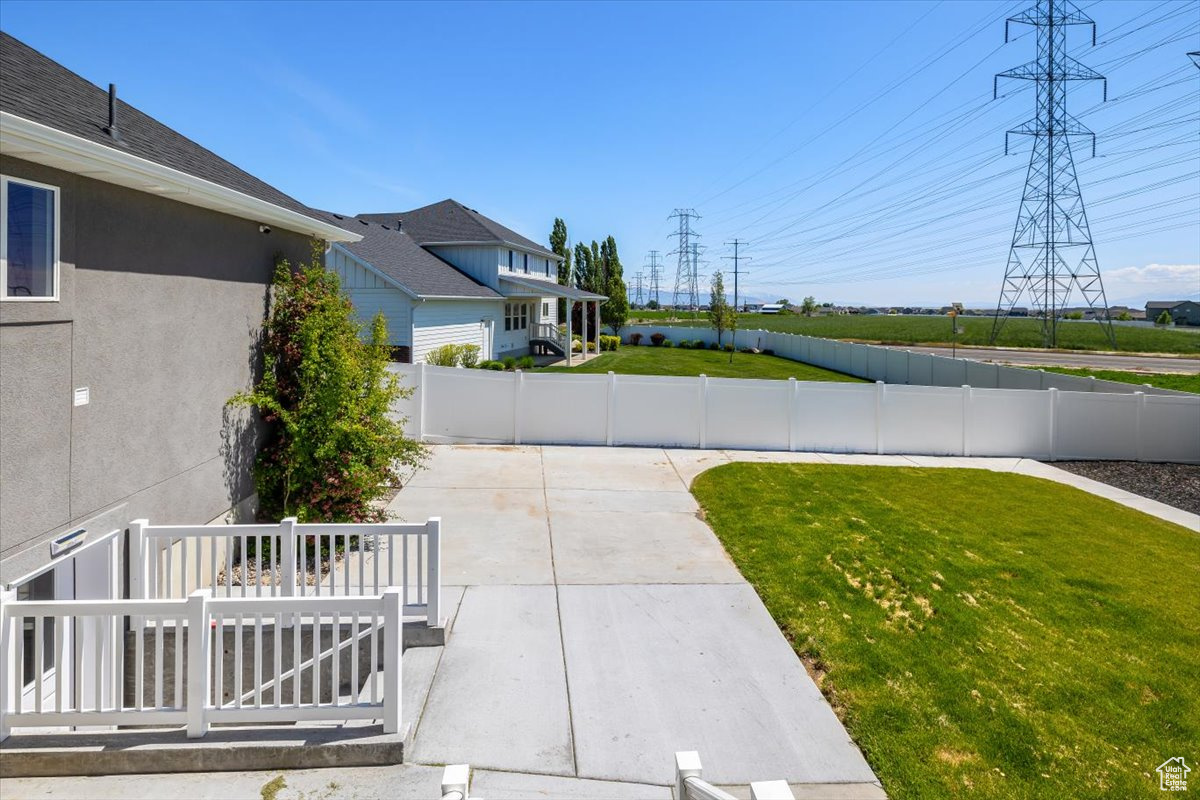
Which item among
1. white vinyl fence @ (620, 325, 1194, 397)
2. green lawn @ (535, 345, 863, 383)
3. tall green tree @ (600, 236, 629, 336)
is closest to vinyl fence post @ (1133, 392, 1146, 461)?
white vinyl fence @ (620, 325, 1194, 397)

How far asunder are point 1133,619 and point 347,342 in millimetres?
9244

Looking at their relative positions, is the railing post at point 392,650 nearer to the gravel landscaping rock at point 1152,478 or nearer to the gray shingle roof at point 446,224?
the gravel landscaping rock at point 1152,478

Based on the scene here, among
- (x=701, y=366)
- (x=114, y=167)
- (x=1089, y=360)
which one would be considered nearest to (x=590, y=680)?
(x=114, y=167)

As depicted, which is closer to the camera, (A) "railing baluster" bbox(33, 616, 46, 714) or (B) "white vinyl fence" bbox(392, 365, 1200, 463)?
(A) "railing baluster" bbox(33, 616, 46, 714)

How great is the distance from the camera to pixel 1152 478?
1315 cm

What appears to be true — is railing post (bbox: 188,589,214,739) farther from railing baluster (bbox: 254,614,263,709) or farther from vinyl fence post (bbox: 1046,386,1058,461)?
vinyl fence post (bbox: 1046,386,1058,461)

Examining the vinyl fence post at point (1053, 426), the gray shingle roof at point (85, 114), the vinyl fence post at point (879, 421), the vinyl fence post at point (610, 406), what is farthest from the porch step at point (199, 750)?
the vinyl fence post at point (1053, 426)

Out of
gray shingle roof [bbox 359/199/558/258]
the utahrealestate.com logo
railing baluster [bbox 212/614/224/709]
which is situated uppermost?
gray shingle roof [bbox 359/199/558/258]

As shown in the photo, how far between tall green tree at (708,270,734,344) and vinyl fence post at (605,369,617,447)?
90.8 ft

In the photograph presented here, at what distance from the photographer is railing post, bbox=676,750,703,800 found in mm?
2947

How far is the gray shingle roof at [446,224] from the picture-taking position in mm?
30188

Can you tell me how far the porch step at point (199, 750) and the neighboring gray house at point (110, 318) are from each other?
4.36 ft

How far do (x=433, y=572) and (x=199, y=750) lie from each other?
2.14 metres

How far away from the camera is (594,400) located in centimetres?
1409
